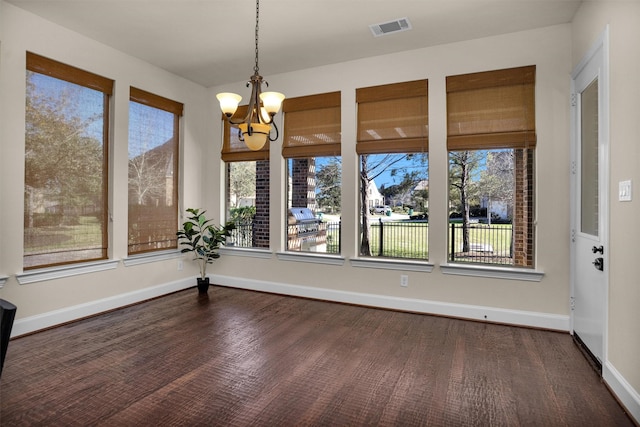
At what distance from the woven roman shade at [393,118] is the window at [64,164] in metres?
2.95

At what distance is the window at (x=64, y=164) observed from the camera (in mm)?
3451

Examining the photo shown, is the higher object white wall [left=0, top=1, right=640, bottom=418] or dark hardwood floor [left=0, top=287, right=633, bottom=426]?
white wall [left=0, top=1, right=640, bottom=418]

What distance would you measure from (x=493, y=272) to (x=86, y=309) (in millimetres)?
4290

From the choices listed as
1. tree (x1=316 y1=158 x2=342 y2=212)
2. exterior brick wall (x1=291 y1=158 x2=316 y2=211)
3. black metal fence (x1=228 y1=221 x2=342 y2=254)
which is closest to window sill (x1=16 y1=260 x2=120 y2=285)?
black metal fence (x1=228 y1=221 x2=342 y2=254)

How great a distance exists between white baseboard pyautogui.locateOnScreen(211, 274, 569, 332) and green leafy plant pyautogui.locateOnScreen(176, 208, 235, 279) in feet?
1.54

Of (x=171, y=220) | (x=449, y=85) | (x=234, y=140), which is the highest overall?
(x=449, y=85)

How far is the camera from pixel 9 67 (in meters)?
3.21

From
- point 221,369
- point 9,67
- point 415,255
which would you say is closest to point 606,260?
point 415,255

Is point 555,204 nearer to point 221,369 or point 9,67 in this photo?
point 221,369

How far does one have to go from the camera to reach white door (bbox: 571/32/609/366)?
2.58 meters

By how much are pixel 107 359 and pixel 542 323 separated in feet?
12.8

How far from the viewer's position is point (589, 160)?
305cm

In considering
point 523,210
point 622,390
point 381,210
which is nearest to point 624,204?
point 622,390

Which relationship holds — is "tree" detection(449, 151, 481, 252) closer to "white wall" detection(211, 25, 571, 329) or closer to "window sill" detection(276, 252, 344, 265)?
"white wall" detection(211, 25, 571, 329)
